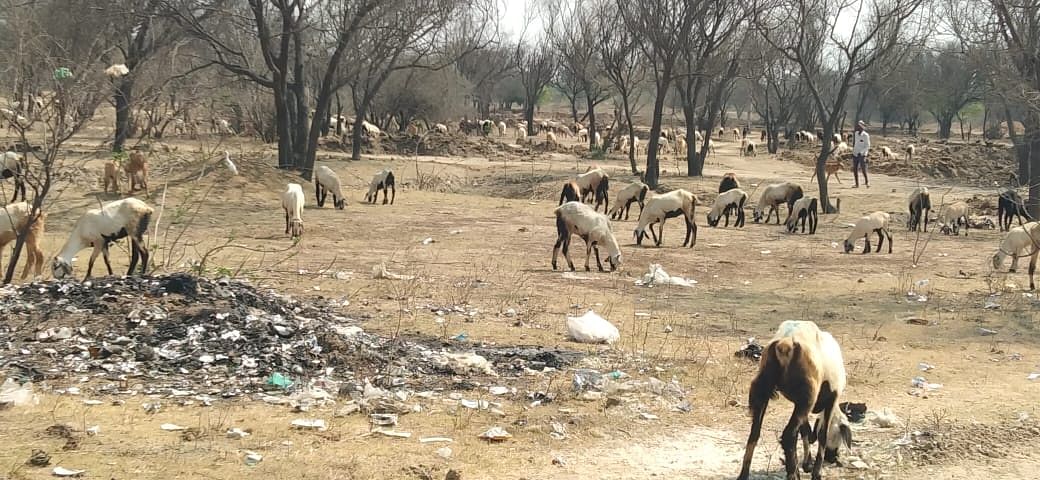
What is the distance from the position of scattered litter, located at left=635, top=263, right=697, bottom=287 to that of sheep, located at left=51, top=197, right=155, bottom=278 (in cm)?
597

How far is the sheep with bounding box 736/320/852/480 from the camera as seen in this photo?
471 cm

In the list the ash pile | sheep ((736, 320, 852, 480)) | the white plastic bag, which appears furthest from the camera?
the white plastic bag

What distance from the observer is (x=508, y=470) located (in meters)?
5.14

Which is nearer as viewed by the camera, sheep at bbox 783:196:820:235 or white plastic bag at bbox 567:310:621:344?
white plastic bag at bbox 567:310:621:344

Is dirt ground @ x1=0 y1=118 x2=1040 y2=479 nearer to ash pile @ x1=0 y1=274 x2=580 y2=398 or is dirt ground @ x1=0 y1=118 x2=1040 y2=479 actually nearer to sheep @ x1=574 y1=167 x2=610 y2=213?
ash pile @ x1=0 y1=274 x2=580 y2=398

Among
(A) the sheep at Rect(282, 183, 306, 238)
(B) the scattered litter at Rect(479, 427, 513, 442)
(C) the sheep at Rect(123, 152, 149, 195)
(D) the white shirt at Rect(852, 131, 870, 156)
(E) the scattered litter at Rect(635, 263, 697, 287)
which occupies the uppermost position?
(D) the white shirt at Rect(852, 131, 870, 156)

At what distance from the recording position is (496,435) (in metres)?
5.59

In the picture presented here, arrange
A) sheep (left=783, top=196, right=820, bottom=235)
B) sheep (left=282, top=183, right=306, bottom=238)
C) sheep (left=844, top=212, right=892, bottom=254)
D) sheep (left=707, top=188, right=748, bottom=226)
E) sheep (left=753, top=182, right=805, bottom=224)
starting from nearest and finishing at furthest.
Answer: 1. sheep (left=282, top=183, right=306, bottom=238)
2. sheep (left=844, top=212, right=892, bottom=254)
3. sheep (left=783, top=196, right=820, bottom=235)
4. sheep (left=707, top=188, right=748, bottom=226)
5. sheep (left=753, top=182, right=805, bottom=224)

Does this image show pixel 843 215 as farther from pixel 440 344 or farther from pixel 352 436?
pixel 352 436

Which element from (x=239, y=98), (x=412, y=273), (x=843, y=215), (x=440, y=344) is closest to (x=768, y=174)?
(x=843, y=215)

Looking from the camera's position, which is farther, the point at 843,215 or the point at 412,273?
the point at 843,215

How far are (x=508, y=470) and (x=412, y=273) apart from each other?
21.7ft

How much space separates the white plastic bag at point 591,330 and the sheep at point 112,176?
12.5m

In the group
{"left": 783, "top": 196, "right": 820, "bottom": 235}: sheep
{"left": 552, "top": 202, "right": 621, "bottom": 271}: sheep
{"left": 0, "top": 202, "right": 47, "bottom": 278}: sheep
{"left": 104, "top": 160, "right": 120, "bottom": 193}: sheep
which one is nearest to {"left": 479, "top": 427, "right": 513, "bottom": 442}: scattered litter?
{"left": 0, "top": 202, "right": 47, "bottom": 278}: sheep
